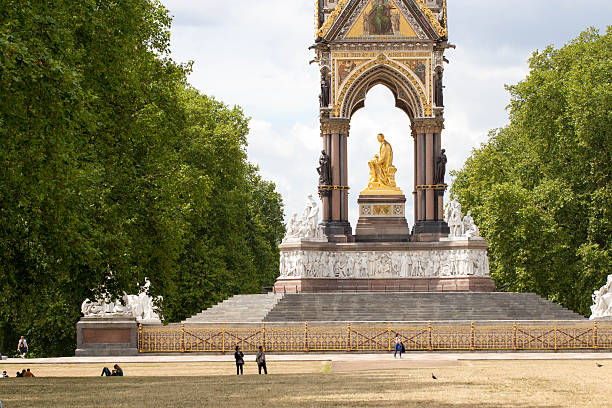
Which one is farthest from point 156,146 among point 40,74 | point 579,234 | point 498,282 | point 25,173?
point 498,282

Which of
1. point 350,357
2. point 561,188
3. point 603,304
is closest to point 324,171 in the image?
point 561,188

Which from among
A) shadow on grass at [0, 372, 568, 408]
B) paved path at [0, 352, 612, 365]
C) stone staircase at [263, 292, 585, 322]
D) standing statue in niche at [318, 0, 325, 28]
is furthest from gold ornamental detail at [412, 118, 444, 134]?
shadow on grass at [0, 372, 568, 408]

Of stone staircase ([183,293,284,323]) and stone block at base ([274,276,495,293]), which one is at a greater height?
stone block at base ([274,276,495,293])

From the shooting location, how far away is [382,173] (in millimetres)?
52188

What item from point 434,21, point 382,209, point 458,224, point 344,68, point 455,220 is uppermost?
point 434,21

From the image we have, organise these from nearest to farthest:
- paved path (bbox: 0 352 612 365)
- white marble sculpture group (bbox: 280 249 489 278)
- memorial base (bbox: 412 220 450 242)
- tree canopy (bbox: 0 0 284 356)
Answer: tree canopy (bbox: 0 0 284 356), paved path (bbox: 0 352 612 365), white marble sculpture group (bbox: 280 249 489 278), memorial base (bbox: 412 220 450 242)

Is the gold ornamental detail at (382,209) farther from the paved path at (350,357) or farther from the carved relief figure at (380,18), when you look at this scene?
the paved path at (350,357)

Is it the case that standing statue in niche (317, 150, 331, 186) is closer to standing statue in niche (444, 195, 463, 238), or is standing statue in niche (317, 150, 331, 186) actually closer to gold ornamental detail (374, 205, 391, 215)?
gold ornamental detail (374, 205, 391, 215)

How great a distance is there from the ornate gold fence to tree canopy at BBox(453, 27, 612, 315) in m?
11.9

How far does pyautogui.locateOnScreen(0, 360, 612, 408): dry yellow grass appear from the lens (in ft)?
67.9

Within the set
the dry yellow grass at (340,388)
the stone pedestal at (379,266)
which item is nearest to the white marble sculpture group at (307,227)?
the stone pedestal at (379,266)

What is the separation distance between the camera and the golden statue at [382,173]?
169ft

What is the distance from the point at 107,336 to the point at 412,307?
37.1ft

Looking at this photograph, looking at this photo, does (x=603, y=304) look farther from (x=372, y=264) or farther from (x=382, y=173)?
(x=382, y=173)
